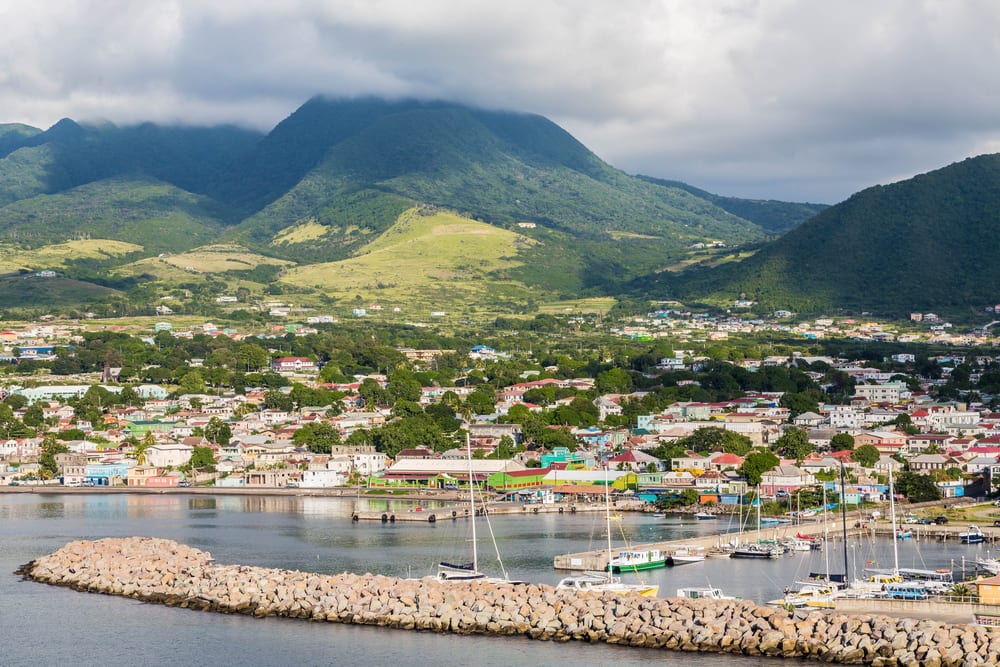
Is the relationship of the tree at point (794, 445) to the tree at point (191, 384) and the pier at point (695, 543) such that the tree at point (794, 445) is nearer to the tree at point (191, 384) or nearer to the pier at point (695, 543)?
the pier at point (695, 543)

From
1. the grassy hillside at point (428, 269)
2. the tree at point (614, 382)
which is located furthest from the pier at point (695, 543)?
the grassy hillside at point (428, 269)

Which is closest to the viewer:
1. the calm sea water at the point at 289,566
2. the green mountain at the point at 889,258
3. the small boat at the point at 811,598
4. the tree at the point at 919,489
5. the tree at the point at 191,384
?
the calm sea water at the point at 289,566

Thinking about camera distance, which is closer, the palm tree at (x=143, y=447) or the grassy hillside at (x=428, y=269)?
the palm tree at (x=143, y=447)

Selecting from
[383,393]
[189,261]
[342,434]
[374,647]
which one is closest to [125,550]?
[374,647]

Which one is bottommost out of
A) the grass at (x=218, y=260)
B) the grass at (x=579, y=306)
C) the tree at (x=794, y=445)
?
the tree at (x=794, y=445)

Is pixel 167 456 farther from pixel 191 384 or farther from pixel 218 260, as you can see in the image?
pixel 218 260

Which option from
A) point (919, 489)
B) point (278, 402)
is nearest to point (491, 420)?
point (278, 402)
